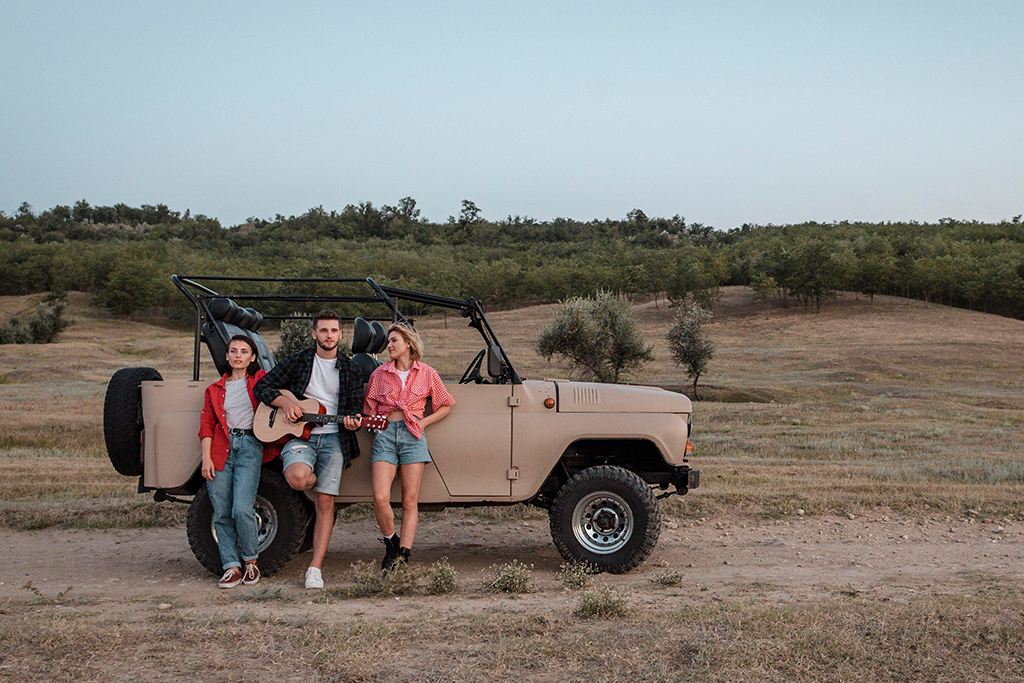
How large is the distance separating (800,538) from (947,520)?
1875 millimetres

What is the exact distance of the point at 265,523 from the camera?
674 centimetres

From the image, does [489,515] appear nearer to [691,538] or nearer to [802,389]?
[691,538]

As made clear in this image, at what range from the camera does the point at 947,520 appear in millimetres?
8750

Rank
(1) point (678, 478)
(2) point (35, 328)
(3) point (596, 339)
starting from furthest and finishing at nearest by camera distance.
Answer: (2) point (35, 328) → (3) point (596, 339) → (1) point (678, 478)

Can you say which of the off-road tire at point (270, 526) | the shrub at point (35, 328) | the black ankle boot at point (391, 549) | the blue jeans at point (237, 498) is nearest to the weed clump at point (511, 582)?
the black ankle boot at point (391, 549)

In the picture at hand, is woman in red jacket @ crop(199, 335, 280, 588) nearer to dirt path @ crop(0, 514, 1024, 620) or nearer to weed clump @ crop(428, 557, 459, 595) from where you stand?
dirt path @ crop(0, 514, 1024, 620)

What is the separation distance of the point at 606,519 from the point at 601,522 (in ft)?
0.16

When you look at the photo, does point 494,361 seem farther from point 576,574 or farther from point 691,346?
point 691,346

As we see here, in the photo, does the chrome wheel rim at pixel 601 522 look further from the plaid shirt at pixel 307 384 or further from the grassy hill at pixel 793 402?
the grassy hill at pixel 793 402

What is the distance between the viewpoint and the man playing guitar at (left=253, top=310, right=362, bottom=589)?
20.6ft

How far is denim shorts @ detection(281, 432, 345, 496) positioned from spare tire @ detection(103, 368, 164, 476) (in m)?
1.31

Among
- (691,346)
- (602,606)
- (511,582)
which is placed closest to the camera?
(602,606)

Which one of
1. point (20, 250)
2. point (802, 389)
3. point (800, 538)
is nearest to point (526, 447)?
point (800, 538)

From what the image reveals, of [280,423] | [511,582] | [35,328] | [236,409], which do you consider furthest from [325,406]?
[35,328]
